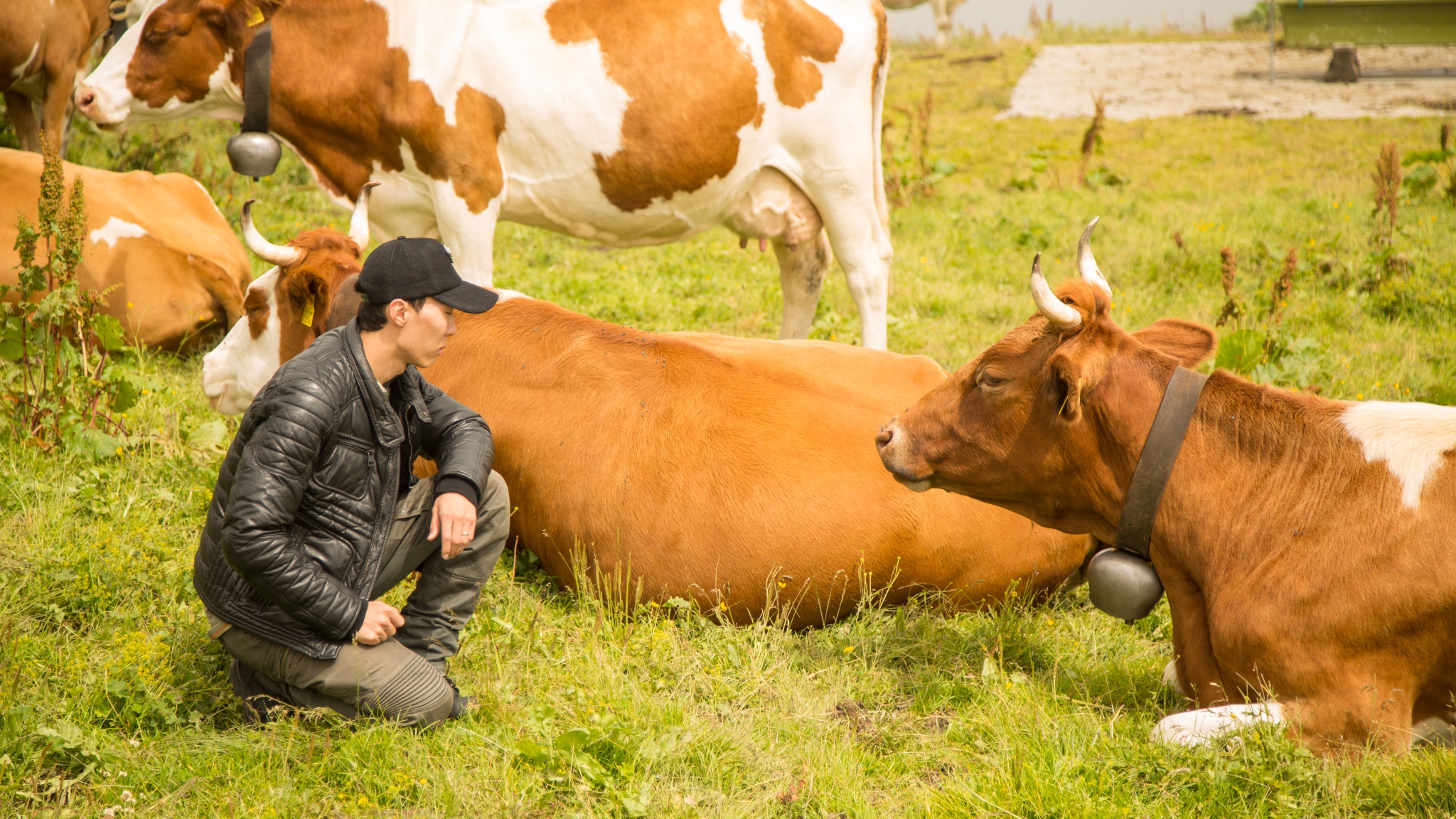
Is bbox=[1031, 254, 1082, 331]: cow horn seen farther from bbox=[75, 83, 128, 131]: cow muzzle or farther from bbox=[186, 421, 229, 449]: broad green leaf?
bbox=[75, 83, 128, 131]: cow muzzle

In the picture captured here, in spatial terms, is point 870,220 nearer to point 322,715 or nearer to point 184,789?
point 322,715

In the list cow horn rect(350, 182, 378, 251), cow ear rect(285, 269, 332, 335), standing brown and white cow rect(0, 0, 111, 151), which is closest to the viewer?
cow ear rect(285, 269, 332, 335)

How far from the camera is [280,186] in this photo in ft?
37.5

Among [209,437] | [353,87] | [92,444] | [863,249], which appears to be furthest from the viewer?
[863,249]

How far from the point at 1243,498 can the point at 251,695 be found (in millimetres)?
3302

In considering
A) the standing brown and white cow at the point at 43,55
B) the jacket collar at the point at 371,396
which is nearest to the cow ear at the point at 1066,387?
the jacket collar at the point at 371,396

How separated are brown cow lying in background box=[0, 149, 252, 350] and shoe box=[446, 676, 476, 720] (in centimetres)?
446

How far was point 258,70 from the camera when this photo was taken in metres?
6.46

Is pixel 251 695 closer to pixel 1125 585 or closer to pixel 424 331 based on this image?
pixel 424 331

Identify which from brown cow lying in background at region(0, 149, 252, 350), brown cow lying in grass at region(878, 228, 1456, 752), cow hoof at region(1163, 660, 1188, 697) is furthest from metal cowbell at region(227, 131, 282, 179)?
cow hoof at region(1163, 660, 1188, 697)

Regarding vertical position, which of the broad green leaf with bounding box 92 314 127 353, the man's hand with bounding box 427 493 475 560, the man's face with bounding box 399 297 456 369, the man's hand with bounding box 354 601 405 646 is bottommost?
the man's hand with bounding box 354 601 405 646

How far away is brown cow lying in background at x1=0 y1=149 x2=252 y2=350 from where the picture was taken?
7.00 m

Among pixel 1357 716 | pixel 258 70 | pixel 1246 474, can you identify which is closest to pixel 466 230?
pixel 258 70

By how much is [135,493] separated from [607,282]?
15.2 feet
